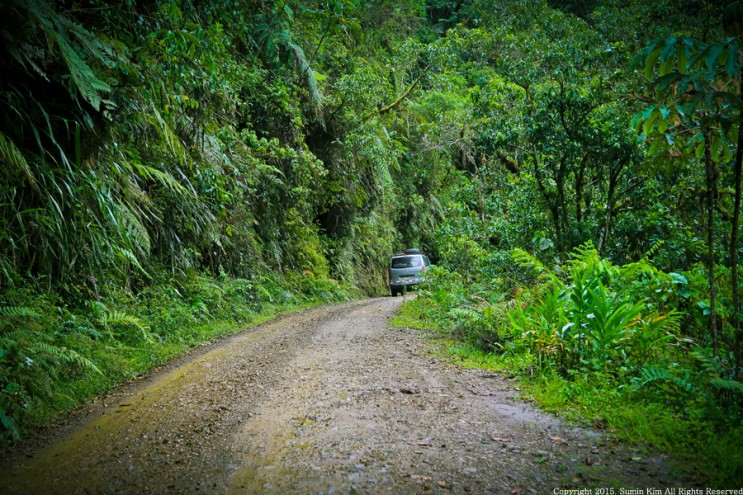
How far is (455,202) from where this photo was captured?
12.7m

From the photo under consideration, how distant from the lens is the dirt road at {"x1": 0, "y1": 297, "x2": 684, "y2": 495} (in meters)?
2.87

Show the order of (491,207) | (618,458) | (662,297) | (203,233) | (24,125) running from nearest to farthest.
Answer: (618,458), (662,297), (24,125), (203,233), (491,207)

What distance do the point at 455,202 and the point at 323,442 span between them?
9991 mm

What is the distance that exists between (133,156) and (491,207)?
321 inches

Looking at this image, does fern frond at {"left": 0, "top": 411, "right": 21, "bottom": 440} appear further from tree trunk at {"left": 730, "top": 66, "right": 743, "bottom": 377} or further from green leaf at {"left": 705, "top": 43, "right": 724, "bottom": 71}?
tree trunk at {"left": 730, "top": 66, "right": 743, "bottom": 377}

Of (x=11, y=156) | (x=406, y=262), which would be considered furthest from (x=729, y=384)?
(x=406, y=262)

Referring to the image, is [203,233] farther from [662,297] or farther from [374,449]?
[662,297]

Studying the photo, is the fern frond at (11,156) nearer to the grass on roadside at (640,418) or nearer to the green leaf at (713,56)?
the grass on roadside at (640,418)

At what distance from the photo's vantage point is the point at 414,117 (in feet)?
71.9

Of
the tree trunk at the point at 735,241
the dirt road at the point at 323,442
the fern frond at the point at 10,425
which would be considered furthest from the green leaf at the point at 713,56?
the fern frond at the point at 10,425

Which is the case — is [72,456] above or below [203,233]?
below

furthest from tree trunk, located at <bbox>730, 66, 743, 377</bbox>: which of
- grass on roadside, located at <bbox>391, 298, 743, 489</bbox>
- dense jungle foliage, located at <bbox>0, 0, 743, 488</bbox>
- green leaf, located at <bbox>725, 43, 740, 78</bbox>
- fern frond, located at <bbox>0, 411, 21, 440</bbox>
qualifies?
fern frond, located at <bbox>0, 411, 21, 440</bbox>

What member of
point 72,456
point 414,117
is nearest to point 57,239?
point 72,456

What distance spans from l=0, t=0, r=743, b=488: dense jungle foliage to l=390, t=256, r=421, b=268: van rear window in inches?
159
